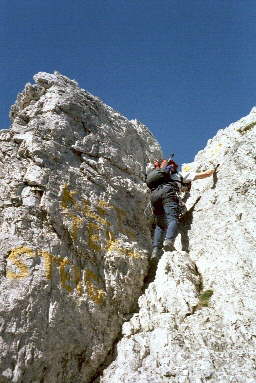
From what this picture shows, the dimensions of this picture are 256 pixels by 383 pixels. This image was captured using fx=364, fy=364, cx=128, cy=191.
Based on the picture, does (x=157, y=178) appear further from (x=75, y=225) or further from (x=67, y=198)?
(x=75, y=225)

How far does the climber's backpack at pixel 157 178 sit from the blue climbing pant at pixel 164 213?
262mm

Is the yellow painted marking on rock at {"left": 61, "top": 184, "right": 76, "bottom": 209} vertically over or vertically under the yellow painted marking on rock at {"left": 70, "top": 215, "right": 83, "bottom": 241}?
over

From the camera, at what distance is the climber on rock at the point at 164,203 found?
12438 millimetres

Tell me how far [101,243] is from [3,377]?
14.7ft

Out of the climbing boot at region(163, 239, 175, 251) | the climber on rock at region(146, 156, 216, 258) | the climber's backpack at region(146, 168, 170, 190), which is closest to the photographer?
the climbing boot at region(163, 239, 175, 251)

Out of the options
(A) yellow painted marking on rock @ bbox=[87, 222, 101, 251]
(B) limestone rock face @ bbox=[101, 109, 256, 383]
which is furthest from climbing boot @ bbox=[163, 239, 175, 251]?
(A) yellow painted marking on rock @ bbox=[87, 222, 101, 251]

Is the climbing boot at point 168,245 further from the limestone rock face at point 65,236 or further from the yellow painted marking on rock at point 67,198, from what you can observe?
the yellow painted marking on rock at point 67,198

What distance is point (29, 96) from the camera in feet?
50.4

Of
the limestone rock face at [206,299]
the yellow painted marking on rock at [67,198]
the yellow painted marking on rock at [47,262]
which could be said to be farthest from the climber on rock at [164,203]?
the yellow painted marking on rock at [47,262]

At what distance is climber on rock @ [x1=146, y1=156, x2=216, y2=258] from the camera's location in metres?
12.4

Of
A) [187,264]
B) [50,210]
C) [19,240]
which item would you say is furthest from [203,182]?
[19,240]

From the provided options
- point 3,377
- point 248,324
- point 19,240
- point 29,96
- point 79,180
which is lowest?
point 3,377

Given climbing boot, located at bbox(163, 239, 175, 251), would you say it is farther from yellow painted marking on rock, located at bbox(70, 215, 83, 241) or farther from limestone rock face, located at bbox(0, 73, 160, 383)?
yellow painted marking on rock, located at bbox(70, 215, 83, 241)

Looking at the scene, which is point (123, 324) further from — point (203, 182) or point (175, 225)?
point (203, 182)
